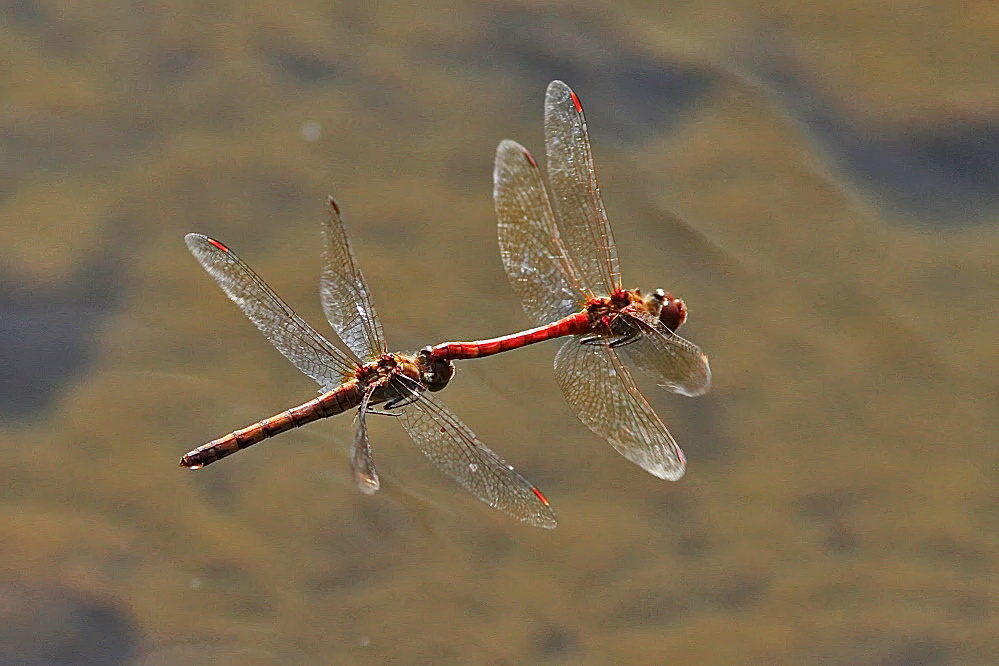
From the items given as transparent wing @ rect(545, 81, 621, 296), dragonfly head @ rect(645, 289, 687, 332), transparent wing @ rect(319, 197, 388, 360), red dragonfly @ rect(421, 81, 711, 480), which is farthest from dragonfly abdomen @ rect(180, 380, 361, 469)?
dragonfly head @ rect(645, 289, 687, 332)

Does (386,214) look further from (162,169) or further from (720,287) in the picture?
(720,287)

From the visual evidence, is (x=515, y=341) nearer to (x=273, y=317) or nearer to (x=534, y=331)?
(x=534, y=331)

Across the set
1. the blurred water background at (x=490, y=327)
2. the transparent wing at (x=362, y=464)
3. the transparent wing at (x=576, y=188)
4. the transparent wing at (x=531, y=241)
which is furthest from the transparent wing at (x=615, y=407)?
the transparent wing at (x=362, y=464)

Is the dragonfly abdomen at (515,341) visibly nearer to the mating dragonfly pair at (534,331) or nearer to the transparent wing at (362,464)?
the mating dragonfly pair at (534,331)

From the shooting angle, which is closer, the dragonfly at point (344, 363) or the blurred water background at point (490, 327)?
the dragonfly at point (344, 363)

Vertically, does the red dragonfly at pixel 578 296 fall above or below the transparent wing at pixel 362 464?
above

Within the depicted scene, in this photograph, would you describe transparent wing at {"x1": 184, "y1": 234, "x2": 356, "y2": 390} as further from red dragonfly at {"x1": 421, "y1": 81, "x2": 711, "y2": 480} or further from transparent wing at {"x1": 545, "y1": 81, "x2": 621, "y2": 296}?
transparent wing at {"x1": 545, "y1": 81, "x2": 621, "y2": 296}
